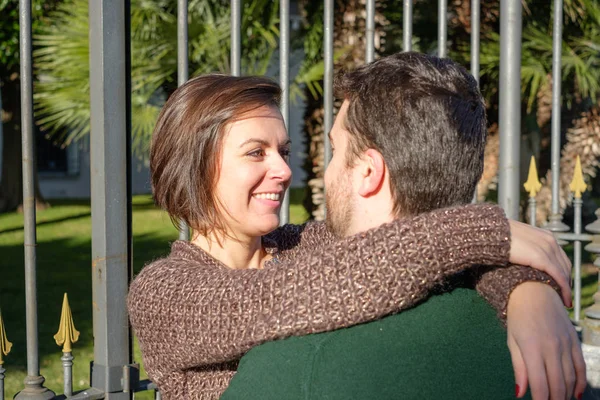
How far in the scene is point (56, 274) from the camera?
356 inches

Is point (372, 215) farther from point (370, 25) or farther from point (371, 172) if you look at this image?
point (370, 25)

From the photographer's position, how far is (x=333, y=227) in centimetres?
158

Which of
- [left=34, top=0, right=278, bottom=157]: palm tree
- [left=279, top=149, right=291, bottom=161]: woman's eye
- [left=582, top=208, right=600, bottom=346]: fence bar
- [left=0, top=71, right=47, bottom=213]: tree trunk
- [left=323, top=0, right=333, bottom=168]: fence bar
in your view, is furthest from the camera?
[left=0, top=71, right=47, bottom=213]: tree trunk

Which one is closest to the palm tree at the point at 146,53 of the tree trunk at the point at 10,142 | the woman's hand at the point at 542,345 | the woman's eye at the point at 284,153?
the woman's eye at the point at 284,153

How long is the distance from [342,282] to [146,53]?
5.07 meters

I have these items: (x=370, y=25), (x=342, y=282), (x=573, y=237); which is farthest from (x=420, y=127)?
(x=573, y=237)

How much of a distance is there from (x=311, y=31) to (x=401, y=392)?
613 centimetres

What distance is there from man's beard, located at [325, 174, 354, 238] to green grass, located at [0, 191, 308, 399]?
31.5 inches

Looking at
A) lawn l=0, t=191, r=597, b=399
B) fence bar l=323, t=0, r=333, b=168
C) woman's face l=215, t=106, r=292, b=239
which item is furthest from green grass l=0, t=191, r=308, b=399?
fence bar l=323, t=0, r=333, b=168

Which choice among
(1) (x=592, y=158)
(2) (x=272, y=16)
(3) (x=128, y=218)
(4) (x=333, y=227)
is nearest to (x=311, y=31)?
(2) (x=272, y=16)

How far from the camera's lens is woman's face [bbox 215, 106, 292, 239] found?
1938 millimetres

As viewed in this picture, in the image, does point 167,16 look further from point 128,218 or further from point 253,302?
point 253,302

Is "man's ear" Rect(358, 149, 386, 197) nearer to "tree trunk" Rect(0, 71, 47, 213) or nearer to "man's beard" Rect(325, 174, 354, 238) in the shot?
"man's beard" Rect(325, 174, 354, 238)

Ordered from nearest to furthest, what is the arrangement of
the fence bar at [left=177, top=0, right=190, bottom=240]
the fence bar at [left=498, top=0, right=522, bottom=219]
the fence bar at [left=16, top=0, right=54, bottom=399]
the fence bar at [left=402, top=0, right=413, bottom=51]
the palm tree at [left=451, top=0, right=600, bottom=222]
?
the fence bar at [left=16, top=0, right=54, bottom=399] < the fence bar at [left=177, top=0, right=190, bottom=240] < the fence bar at [left=402, top=0, right=413, bottom=51] < the fence bar at [left=498, top=0, right=522, bottom=219] < the palm tree at [left=451, top=0, right=600, bottom=222]
